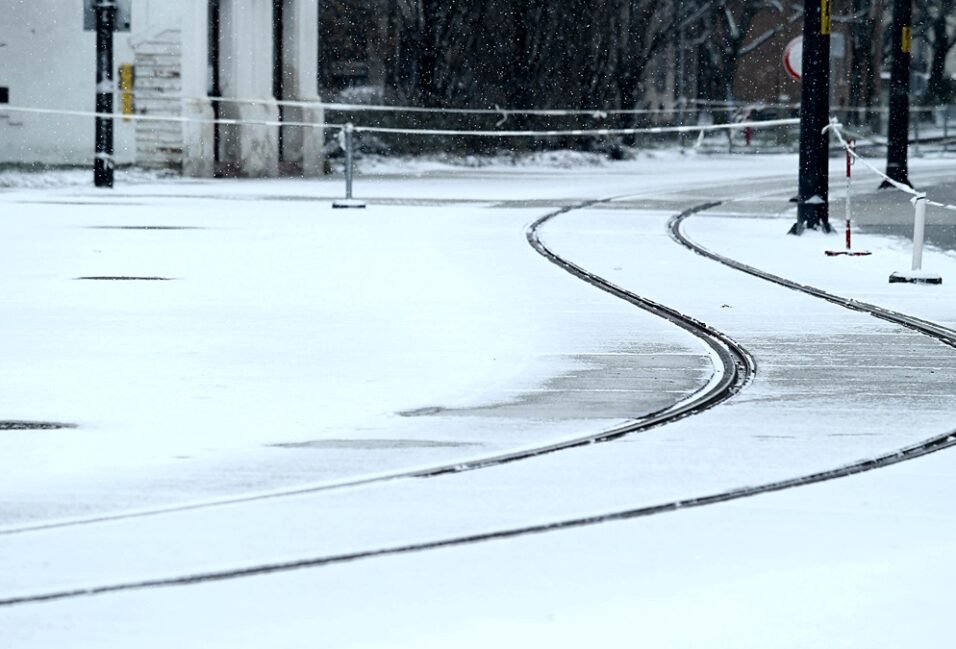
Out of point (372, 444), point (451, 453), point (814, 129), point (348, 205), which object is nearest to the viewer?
point (451, 453)

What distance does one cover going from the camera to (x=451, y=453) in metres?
7.61

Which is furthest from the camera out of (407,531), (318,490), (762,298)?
(762,298)

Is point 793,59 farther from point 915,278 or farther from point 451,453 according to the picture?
point 451,453

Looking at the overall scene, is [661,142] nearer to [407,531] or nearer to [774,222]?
[774,222]

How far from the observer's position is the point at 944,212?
24391 millimetres

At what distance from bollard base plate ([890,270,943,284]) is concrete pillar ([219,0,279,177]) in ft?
67.3

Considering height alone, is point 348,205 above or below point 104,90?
below

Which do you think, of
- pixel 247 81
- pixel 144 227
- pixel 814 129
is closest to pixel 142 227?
pixel 144 227

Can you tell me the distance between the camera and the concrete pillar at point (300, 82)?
3644cm

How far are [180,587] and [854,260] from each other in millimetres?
12917

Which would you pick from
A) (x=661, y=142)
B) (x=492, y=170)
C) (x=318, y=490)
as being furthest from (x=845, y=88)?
(x=318, y=490)

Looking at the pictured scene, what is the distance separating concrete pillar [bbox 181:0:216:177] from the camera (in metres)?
33.2

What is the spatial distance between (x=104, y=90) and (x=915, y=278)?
1668cm

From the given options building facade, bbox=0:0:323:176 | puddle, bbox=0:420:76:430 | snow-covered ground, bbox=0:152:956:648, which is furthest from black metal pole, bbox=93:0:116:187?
puddle, bbox=0:420:76:430
